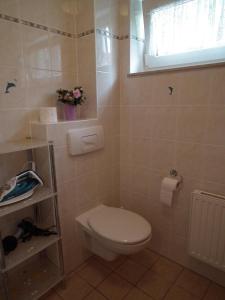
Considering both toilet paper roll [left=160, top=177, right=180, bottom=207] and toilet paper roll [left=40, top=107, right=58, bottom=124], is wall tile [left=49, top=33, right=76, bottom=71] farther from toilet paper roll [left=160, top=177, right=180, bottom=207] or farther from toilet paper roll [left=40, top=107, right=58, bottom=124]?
toilet paper roll [left=160, top=177, right=180, bottom=207]

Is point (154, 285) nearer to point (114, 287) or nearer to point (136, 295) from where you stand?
point (136, 295)

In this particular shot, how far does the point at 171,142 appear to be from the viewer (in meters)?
1.55

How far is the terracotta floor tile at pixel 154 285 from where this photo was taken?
1.44 metres

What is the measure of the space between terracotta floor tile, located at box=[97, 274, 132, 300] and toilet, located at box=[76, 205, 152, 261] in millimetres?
183

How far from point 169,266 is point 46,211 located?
1.09m

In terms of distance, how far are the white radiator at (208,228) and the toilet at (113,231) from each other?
1.12ft

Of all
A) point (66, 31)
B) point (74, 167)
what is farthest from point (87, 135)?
point (66, 31)

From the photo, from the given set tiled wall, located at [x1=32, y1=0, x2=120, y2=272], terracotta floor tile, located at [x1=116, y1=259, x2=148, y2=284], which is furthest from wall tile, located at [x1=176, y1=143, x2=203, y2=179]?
terracotta floor tile, located at [x1=116, y1=259, x2=148, y2=284]

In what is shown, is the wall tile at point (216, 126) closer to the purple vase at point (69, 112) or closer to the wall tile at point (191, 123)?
the wall tile at point (191, 123)

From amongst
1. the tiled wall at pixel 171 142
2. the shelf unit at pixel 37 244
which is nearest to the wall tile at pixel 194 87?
the tiled wall at pixel 171 142

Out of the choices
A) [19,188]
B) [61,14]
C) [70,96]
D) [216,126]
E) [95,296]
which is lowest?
[95,296]

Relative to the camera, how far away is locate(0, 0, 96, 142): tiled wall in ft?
4.25

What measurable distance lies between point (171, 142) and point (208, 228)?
25.3 inches

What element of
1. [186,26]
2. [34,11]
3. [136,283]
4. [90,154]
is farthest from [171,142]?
[34,11]
